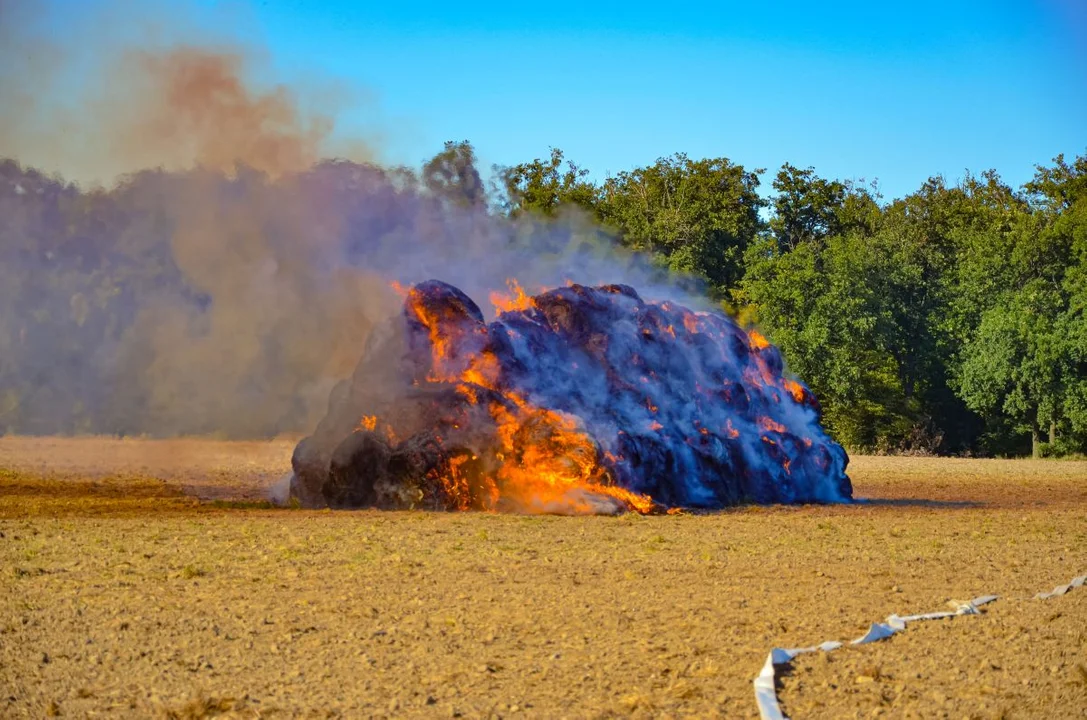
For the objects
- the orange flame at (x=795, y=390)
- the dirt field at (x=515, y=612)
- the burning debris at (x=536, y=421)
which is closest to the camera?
the dirt field at (x=515, y=612)

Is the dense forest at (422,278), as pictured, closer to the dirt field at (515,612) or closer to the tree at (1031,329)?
the tree at (1031,329)

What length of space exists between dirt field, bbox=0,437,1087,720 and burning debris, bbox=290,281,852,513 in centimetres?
143

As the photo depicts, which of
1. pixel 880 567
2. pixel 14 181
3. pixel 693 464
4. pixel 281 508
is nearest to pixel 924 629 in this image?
pixel 880 567

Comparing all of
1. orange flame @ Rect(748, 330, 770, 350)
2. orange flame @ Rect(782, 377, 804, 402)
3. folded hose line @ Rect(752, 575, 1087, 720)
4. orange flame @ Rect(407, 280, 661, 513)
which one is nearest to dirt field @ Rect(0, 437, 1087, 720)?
folded hose line @ Rect(752, 575, 1087, 720)

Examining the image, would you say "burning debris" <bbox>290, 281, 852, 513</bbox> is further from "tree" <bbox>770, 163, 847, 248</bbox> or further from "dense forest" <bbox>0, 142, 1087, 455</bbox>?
"tree" <bbox>770, 163, 847, 248</bbox>

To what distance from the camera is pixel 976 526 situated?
2766 centimetres

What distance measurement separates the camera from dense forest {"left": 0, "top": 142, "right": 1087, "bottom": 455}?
33375 mm

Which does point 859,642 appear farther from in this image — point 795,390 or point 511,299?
point 795,390

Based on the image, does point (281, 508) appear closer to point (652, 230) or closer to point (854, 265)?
point (652, 230)

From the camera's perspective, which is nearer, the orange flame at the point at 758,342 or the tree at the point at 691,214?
the orange flame at the point at 758,342

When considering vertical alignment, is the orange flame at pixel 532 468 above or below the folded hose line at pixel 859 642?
above

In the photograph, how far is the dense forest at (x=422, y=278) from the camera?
33.4 meters

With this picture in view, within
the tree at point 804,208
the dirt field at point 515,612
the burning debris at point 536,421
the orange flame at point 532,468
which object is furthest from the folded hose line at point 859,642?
the tree at point 804,208

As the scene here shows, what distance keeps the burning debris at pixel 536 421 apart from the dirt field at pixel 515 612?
4.69ft
